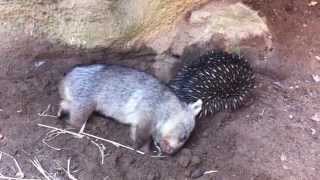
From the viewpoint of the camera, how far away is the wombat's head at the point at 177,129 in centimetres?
443

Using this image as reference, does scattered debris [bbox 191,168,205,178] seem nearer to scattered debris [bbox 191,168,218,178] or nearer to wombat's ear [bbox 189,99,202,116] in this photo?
scattered debris [bbox 191,168,218,178]

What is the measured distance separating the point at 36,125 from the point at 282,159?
179 centimetres

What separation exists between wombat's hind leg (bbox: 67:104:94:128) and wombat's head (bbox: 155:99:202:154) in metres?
0.56

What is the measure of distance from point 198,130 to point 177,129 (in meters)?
0.27

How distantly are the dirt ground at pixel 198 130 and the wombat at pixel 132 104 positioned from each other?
102mm

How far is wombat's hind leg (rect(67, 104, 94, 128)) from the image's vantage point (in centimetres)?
451

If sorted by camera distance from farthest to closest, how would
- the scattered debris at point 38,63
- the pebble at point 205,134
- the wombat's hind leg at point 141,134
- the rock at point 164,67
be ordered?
the rock at point 164,67
the scattered debris at point 38,63
the pebble at point 205,134
the wombat's hind leg at point 141,134

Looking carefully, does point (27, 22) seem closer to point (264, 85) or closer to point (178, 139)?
point (178, 139)

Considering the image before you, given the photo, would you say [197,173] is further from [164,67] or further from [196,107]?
[164,67]

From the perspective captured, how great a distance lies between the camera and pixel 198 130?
4.68m

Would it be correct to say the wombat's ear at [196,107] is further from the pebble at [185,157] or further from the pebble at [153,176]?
the pebble at [153,176]

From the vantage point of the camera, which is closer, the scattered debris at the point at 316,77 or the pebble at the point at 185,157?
the pebble at the point at 185,157

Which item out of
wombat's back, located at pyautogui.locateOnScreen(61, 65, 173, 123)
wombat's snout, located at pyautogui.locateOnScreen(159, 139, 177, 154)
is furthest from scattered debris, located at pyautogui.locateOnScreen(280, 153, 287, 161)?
wombat's back, located at pyautogui.locateOnScreen(61, 65, 173, 123)

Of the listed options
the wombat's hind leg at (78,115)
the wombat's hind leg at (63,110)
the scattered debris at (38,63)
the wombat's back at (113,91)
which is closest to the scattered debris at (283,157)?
the wombat's back at (113,91)
